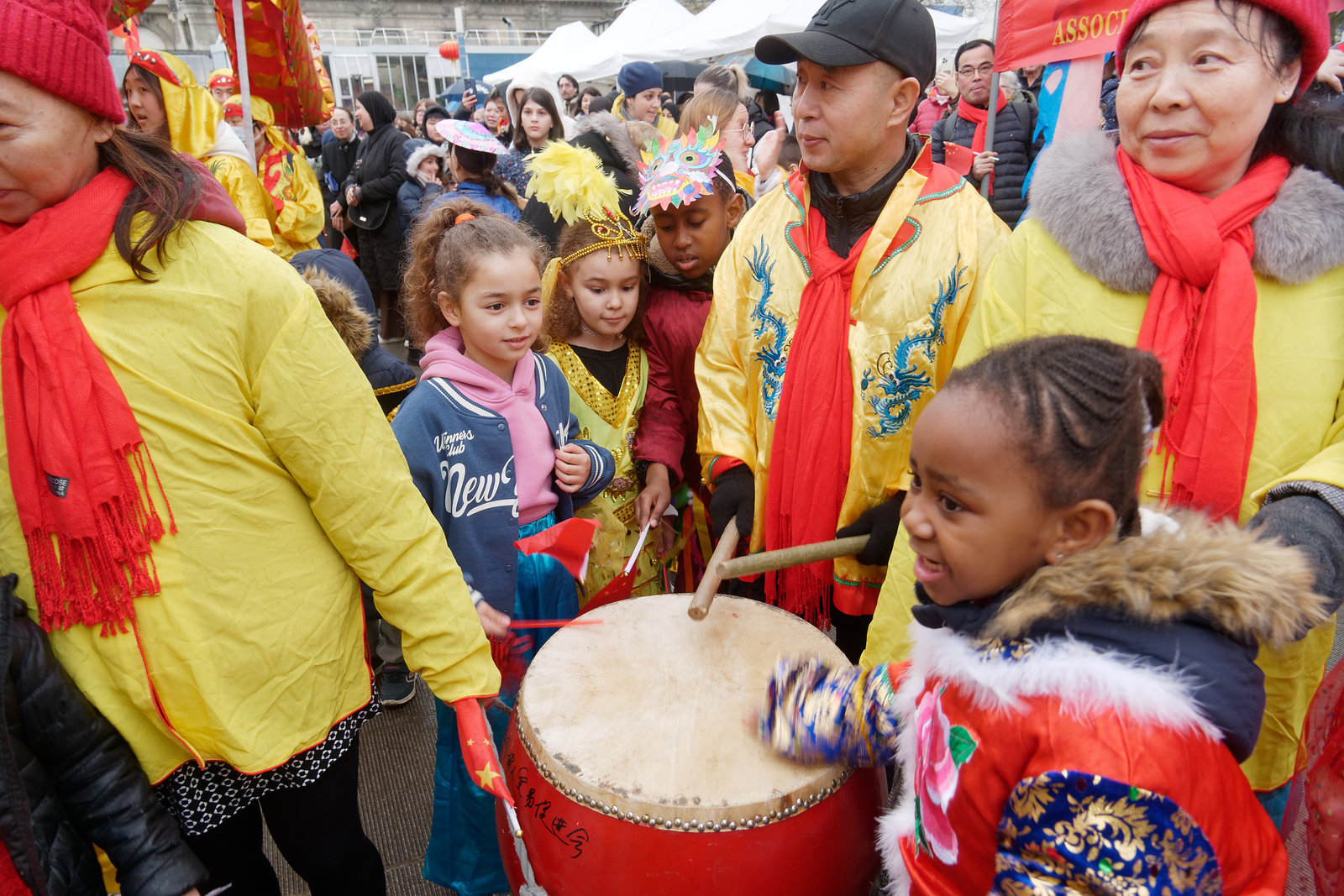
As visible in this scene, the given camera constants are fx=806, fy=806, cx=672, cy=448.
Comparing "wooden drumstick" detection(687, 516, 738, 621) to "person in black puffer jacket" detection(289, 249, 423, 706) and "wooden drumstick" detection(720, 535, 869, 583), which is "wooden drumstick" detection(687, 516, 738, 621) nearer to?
"wooden drumstick" detection(720, 535, 869, 583)

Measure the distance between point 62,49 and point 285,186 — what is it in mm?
3897

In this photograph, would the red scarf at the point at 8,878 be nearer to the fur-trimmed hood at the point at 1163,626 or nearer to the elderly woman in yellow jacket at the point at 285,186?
the fur-trimmed hood at the point at 1163,626

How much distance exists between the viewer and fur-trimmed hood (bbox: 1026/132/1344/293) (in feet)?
4.27

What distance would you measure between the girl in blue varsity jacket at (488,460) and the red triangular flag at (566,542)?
3cm

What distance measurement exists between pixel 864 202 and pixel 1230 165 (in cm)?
75

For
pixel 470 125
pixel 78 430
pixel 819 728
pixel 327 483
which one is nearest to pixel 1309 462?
pixel 819 728

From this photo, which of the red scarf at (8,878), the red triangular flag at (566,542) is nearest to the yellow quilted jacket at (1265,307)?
the red triangular flag at (566,542)

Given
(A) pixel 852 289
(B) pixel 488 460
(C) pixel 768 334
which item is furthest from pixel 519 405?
(A) pixel 852 289

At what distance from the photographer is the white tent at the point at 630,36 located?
14.3 metres

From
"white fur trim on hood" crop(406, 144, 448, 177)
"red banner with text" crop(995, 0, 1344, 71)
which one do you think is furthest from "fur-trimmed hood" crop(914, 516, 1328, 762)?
"white fur trim on hood" crop(406, 144, 448, 177)

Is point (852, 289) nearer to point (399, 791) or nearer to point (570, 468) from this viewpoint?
point (570, 468)

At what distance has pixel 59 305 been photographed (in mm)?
1149

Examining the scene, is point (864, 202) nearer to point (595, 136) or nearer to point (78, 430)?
point (78, 430)

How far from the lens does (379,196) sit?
684cm
